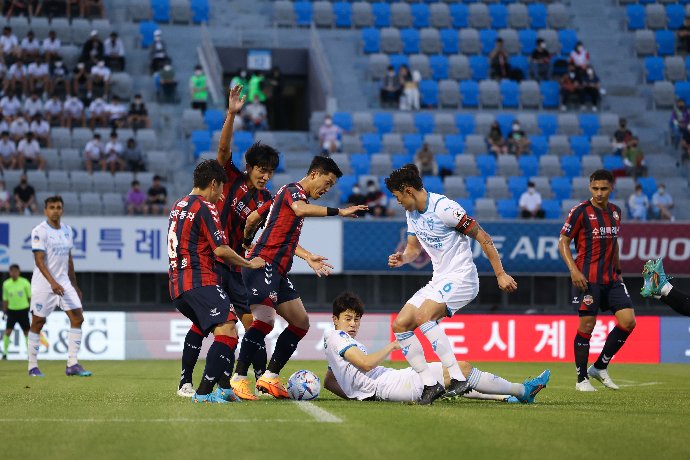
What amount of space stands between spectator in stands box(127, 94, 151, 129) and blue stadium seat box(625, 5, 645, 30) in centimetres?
1569

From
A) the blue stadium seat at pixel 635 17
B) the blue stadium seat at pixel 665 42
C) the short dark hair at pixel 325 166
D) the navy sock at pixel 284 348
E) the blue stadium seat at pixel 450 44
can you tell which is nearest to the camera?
the short dark hair at pixel 325 166

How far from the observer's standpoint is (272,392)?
38.1 feet

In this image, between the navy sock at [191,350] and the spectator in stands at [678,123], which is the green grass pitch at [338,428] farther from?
the spectator in stands at [678,123]

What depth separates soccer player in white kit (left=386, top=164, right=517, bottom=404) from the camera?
1061 cm

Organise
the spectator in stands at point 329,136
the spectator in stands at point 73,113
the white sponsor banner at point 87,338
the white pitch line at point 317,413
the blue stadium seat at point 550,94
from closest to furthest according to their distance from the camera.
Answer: the white pitch line at point 317,413 < the white sponsor banner at point 87,338 < the spectator in stands at point 73,113 < the spectator in stands at point 329,136 < the blue stadium seat at point 550,94

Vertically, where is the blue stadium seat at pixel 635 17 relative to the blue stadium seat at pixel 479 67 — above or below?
above

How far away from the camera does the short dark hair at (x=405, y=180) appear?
10.7 metres

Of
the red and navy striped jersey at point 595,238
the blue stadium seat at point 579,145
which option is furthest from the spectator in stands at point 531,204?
the red and navy striped jersey at point 595,238

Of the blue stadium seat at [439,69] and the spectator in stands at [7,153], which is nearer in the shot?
the spectator in stands at [7,153]

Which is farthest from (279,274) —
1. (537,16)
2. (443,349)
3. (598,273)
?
(537,16)

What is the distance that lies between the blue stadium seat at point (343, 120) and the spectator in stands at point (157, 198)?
20.1ft

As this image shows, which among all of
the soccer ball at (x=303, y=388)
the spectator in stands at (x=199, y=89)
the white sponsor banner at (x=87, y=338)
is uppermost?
the spectator in stands at (x=199, y=89)

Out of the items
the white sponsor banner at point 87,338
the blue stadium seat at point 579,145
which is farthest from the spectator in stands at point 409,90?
the white sponsor banner at point 87,338

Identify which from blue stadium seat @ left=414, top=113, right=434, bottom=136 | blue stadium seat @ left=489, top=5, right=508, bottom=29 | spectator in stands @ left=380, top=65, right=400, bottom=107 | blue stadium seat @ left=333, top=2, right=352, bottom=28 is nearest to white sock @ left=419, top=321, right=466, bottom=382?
blue stadium seat @ left=414, top=113, right=434, bottom=136
